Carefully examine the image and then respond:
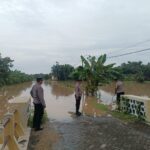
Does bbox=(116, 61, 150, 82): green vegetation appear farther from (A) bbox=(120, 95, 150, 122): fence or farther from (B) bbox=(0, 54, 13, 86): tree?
(A) bbox=(120, 95, 150, 122): fence

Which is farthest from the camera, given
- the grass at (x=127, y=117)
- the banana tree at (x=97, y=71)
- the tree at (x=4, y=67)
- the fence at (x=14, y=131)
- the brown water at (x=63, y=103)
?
the tree at (x=4, y=67)

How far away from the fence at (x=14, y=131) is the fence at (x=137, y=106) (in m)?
4.59

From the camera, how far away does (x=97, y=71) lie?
25953 millimetres

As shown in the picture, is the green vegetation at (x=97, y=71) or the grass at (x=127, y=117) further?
the green vegetation at (x=97, y=71)

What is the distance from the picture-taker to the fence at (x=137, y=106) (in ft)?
43.3

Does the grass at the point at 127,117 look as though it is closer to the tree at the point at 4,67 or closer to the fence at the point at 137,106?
the fence at the point at 137,106

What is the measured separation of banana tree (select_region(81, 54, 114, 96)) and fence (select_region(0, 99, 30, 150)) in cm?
1490

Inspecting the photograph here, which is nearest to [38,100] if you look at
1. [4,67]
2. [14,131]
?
[14,131]

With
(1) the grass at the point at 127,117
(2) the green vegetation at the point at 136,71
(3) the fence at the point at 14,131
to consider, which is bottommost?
(1) the grass at the point at 127,117

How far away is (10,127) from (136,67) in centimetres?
8139

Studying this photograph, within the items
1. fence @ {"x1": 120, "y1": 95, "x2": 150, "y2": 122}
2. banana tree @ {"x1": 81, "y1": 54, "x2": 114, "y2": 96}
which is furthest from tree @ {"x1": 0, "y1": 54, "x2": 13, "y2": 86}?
fence @ {"x1": 120, "y1": 95, "x2": 150, "y2": 122}

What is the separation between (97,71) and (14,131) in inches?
678

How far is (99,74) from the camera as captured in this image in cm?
2605

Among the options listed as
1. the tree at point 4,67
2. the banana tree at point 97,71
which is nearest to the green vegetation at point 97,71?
the banana tree at point 97,71
